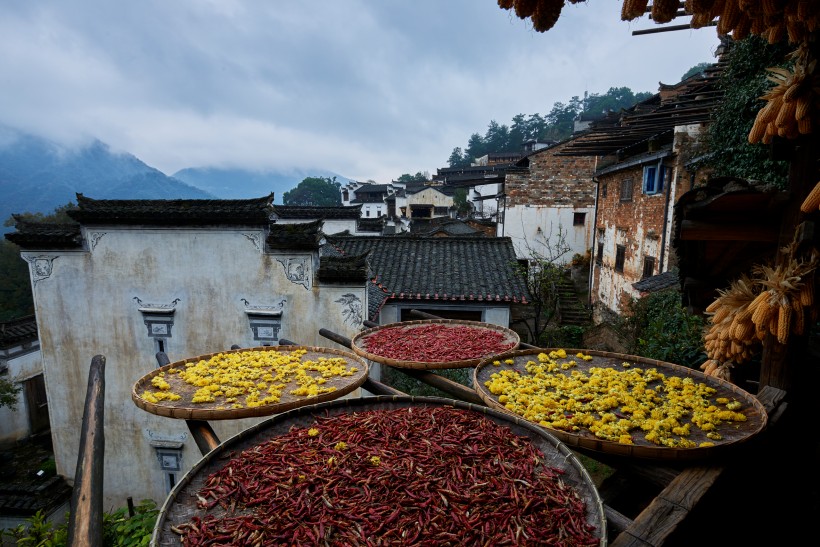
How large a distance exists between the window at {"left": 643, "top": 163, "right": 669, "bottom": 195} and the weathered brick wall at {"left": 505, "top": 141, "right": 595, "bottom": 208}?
994cm

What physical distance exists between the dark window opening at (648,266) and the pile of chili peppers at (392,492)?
1192 cm

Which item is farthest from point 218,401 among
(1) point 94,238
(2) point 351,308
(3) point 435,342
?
(1) point 94,238

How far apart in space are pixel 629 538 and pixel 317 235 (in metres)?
7.66

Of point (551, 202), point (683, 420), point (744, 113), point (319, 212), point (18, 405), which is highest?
point (744, 113)

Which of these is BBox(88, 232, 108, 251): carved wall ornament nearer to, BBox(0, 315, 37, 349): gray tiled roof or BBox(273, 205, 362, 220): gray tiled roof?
BBox(0, 315, 37, 349): gray tiled roof

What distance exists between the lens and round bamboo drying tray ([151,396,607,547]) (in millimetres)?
2150

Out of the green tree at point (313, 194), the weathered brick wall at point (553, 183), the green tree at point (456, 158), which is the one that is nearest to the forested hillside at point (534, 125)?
the green tree at point (456, 158)

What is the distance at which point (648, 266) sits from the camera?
13055mm

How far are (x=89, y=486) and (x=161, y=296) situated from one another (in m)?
7.91

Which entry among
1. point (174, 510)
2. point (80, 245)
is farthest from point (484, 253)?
point (174, 510)

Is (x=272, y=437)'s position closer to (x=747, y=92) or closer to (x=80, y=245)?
(x=80, y=245)

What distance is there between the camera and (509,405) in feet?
10.6

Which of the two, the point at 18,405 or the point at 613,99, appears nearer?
the point at 18,405

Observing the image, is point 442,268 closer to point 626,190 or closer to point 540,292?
point 540,292
